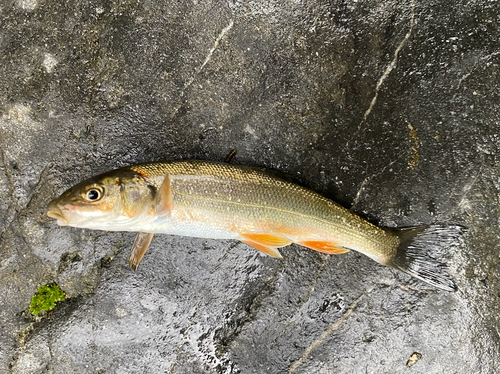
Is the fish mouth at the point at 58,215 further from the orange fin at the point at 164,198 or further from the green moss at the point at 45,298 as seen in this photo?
the green moss at the point at 45,298

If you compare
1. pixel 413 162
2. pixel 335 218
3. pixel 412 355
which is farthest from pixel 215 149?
pixel 412 355

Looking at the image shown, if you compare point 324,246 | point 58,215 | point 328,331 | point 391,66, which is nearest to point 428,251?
point 324,246

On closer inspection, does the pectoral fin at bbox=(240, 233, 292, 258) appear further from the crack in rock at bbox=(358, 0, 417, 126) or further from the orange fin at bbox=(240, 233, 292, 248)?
the crack in rock at bbox=(358, 0, 417, 126)

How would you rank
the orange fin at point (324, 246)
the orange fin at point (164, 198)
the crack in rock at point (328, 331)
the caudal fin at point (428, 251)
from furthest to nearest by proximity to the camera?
the crack in rock at point (328, 331), the caudal fin at point (428, 251), the orange fin at point (324, 246), the orange fin at point (164, 198)

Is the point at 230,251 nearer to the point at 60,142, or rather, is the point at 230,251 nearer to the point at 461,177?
the point at 60,142

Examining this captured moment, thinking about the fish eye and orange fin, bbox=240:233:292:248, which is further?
Result: orange fin, bbox=240:233:292:248

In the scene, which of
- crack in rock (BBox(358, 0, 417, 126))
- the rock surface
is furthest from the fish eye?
crack in rock (BBox(358, 0, 417, 126))

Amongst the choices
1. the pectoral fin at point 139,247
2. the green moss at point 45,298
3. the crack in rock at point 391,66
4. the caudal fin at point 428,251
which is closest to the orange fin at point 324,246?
the caudal fin at point 428,251
